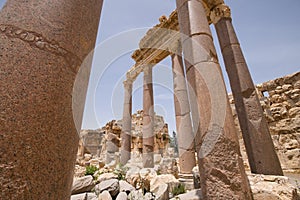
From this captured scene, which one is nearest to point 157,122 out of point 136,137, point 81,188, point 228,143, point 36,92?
point 136,137

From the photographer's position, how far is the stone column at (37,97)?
3.20 ft

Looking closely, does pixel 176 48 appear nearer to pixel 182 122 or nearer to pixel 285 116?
pixel 182 122

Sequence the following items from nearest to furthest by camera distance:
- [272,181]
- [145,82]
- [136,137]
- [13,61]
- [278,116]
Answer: [13,61]
[272,181]
[278,116]
[145,82]
[136,137]

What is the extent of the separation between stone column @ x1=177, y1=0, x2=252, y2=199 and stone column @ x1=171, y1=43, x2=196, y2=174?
3.85 m

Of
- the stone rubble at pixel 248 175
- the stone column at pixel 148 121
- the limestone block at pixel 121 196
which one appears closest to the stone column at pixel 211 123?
the stone rubble at pixel 248 175

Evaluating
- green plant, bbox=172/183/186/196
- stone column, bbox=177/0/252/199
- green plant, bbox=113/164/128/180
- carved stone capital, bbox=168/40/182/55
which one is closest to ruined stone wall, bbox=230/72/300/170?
carved stone capital, bbox=168/40/182/55

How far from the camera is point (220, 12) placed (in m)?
5.50

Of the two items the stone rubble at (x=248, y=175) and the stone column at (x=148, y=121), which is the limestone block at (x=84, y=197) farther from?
the stone column at (x=148, y=121)

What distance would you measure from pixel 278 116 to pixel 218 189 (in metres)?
8.55

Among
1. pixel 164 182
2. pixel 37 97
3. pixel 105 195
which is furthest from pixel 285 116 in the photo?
pixel 37 97

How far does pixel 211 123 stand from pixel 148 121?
22.4 feet

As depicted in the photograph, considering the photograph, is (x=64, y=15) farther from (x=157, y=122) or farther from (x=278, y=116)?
(x=157, y=122)

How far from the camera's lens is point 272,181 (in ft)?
8.61

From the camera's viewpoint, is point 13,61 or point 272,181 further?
point 272,181
